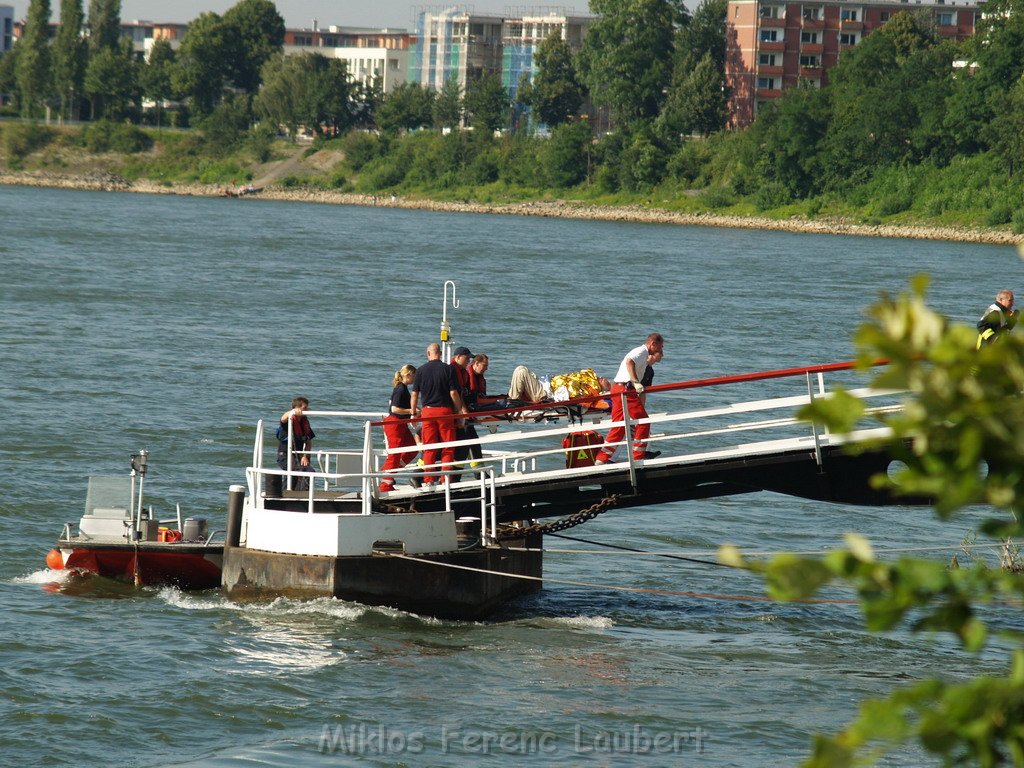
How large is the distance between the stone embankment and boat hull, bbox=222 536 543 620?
83162 mm

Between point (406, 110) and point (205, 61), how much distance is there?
3212 centimetres

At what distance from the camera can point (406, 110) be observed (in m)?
161

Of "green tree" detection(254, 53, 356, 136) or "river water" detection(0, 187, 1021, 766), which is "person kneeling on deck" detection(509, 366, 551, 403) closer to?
"river water" detection(0, 187, 1021, 766)

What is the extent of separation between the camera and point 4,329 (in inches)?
1636

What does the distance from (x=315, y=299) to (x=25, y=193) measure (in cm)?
8895

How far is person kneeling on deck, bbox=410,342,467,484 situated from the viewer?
15.0 meters

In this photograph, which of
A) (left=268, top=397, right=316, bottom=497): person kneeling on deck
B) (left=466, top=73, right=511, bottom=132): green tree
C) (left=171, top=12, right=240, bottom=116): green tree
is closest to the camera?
(left=268, top=397, right=316, bottom=497): person kneeling on deck

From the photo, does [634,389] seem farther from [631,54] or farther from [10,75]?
[10,75]

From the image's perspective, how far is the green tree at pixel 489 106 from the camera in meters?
152

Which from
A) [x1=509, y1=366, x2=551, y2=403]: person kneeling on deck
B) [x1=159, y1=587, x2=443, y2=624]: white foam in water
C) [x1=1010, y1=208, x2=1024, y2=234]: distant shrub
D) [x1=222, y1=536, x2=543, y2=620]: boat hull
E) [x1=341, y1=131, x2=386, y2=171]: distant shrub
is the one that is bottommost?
[x1=159, y1=587, x2=443, y2=624]: white foam in water

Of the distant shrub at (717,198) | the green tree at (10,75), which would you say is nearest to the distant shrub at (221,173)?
the green tree at (10,75)

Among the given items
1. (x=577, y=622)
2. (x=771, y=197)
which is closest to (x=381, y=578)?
(x=577, y=622)

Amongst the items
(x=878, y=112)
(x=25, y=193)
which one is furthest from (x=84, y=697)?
(x=25, y=193)

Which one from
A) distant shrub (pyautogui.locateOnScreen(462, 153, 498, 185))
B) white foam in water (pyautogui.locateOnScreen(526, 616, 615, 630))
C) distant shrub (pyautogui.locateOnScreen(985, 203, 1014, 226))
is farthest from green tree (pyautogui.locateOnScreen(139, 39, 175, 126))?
white foam in water (pyautogui.locateOnScreen(526, 616, 615, 630))
